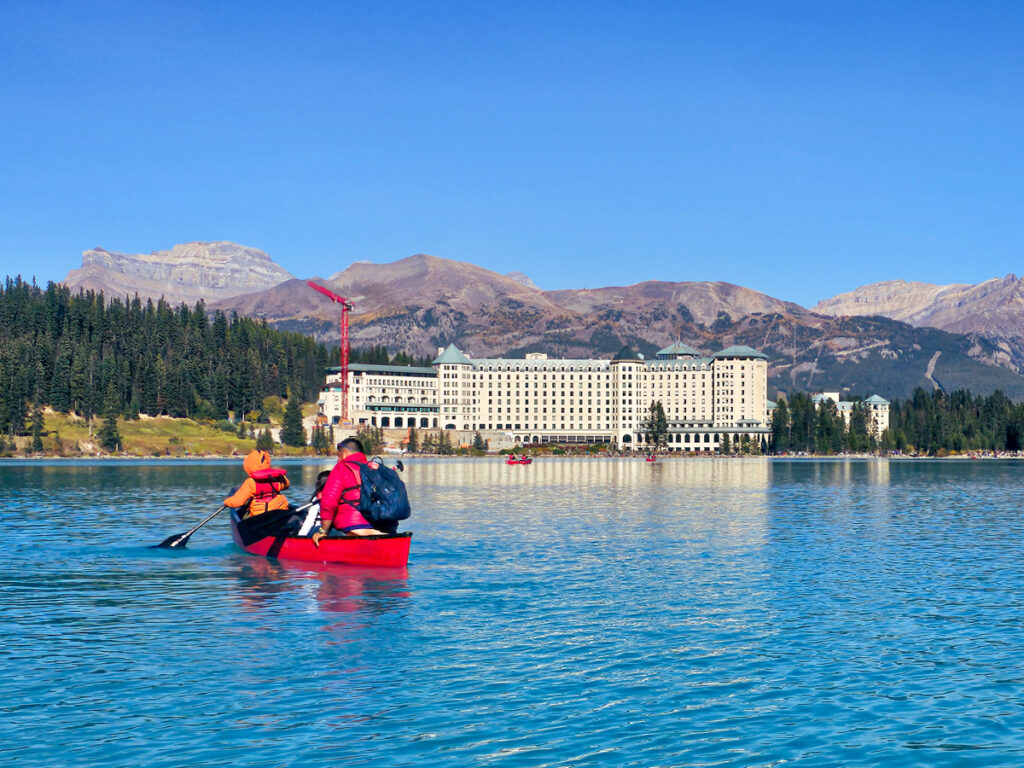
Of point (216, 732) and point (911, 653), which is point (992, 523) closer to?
point (911, 653)

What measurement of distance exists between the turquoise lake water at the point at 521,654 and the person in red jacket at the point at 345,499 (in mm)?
1703

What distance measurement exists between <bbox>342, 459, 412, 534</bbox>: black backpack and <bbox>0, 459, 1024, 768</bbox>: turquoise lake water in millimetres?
2384

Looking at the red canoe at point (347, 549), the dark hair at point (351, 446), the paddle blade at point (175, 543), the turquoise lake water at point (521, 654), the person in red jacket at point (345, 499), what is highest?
the dark hair at point (351, 446)

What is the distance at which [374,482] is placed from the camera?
137ft

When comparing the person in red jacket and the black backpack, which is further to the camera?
the black backpack

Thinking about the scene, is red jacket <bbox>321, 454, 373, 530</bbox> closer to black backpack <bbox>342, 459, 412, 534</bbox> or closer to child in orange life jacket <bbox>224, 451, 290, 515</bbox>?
black backpack <bbox>342, 459, 412, 534</bbox>

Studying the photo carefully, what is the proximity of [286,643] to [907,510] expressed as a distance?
68119mm

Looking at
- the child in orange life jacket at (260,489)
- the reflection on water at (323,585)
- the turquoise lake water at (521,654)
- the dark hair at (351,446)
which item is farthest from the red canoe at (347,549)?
the dark hair at (351,446)

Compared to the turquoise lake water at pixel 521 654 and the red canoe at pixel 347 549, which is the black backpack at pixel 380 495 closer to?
the red canoe at pixel 347 549

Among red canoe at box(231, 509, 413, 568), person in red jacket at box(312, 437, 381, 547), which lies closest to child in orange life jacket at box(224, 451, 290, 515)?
red canoe at box(231, 509, 413, 568)

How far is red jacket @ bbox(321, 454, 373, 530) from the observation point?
41.4 metres

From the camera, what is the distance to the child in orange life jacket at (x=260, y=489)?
48062 millimetres

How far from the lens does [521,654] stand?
1074 inches

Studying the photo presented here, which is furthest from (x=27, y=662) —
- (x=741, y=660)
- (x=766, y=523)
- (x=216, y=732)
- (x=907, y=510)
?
(x=907, y=510)
